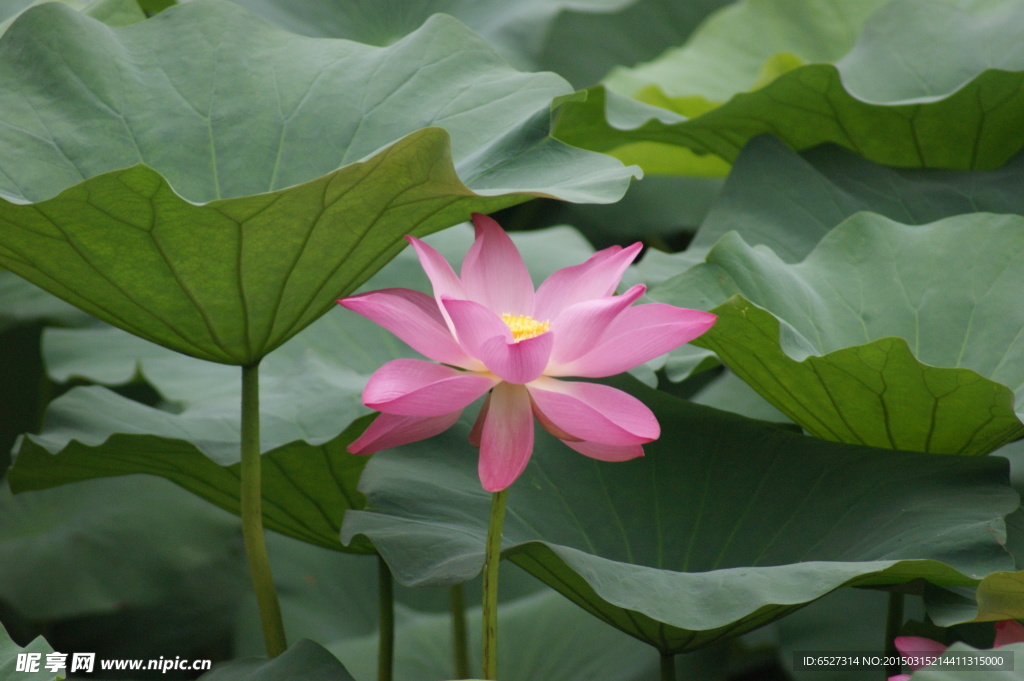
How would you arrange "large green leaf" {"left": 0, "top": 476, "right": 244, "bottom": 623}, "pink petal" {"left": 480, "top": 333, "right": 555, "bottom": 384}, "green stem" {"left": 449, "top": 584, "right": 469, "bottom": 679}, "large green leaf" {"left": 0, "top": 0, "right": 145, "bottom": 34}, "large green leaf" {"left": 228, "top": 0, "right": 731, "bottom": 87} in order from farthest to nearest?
"large green leaf" {"left": 228, "top": 0, "right": 731, "bottom": 87} < "large green leaf" {"left": 0, "top": 476, "right": 244, "bottom": 623} < "green stem" {"left": 449, "top": 584, "right": 469, "bottom": 679} < "large green leaf" {"left": 0, "top": 0, "right": 145, "bottom": 34} < "pink petal" {"left": 480, "top": 333, "right": 555, "bottom": 384}

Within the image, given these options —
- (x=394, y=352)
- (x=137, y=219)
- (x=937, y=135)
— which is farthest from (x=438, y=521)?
(x=937, y=135)

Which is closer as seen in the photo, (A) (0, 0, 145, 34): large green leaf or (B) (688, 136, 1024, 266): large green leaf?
(A) (0, 0, 145, 34): large green leaf

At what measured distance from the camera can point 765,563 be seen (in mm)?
805

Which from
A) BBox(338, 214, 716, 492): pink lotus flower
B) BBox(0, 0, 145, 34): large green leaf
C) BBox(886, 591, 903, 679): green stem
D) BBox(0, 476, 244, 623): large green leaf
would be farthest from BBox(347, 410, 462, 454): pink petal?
BBox(0, 476, 244, 623): large green leaf

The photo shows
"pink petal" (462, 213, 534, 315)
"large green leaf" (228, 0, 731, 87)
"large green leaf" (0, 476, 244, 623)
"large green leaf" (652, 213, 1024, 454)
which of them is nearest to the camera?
"pink petal" (462, 213, 534, 315)

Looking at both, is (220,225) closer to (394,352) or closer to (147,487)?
(394,352)

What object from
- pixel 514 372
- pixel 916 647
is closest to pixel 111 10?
pixel 514 372

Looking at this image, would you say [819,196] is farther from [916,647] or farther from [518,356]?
[518,356]

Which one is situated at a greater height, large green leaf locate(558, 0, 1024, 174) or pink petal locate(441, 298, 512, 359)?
large green leaf locate(558, 0, 1024, 174)

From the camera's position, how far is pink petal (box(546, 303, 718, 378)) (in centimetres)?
55

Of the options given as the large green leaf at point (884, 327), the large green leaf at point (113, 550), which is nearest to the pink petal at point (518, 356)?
the large green leaf at point (884, 327)

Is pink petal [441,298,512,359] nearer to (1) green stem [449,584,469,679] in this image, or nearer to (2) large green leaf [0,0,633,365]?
(2) large green leaf [0,0,633,365]

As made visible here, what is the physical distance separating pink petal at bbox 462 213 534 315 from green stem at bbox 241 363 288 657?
0.25 meters

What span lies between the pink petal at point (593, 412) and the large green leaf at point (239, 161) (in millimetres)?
159
